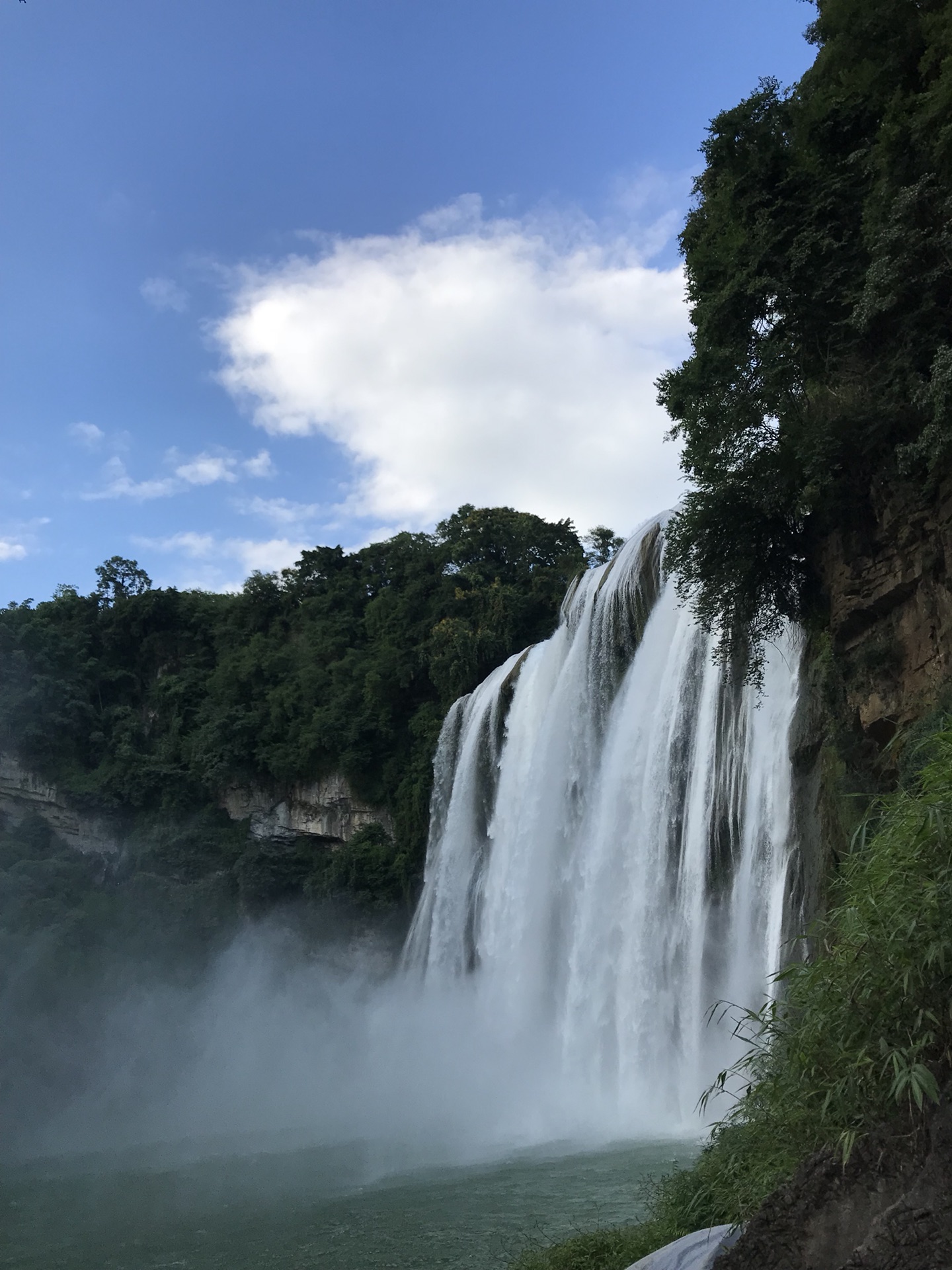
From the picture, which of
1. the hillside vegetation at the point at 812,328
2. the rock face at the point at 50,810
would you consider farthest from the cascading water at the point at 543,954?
the rock face at the point at 50,810

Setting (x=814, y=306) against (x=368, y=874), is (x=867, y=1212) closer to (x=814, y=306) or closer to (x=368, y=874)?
(x=814, y=306)

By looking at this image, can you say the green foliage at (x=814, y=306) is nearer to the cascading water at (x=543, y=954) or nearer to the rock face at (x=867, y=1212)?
the cascading water at (x=543, y=954)

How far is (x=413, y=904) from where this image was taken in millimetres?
26906

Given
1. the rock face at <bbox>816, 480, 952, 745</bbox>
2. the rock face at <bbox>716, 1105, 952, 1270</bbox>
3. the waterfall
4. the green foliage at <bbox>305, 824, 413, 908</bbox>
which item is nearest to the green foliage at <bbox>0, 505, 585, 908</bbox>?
the green foliage at <bbox>305, 824, 413, 908</bbox>

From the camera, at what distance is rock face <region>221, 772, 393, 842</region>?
29156mm

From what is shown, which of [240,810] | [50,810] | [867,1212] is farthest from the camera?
[50,810]

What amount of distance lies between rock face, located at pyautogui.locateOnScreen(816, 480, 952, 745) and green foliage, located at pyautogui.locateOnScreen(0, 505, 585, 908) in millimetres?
16232

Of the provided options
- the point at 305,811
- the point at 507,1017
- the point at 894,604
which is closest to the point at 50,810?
the point at 305,811

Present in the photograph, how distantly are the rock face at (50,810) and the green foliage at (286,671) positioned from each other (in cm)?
51

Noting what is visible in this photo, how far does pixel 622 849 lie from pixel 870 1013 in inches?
511

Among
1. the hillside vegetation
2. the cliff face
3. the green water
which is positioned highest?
the hillside vegetation

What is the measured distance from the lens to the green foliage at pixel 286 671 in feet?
94.2

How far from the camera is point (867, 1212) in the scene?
12.3 ft

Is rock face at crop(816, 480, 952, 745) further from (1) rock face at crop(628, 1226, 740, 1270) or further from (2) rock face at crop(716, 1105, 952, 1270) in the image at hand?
(2) rock face at crop(716, 1105, 952, 1270)
